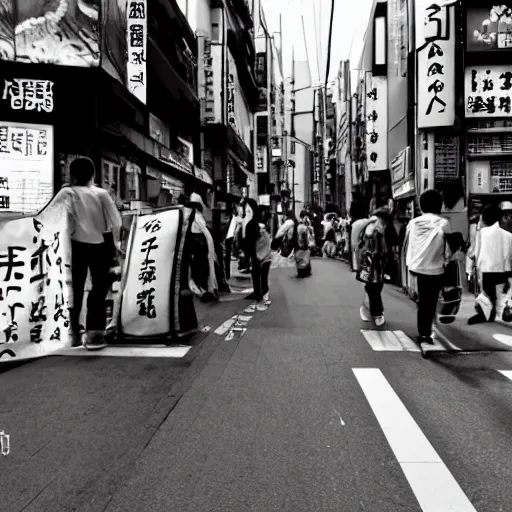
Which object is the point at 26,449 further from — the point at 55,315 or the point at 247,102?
the point at 247,102

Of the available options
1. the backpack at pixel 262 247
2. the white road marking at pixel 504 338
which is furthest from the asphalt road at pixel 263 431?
the backpack at pixel 262 247

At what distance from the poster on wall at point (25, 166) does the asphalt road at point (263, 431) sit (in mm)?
6804

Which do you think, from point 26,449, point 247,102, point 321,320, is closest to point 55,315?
point 26,449

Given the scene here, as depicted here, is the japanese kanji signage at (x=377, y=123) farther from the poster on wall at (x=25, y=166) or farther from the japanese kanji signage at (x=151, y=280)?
the japanese kanji signage at (x=151, y=280)

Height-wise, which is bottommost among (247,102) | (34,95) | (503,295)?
(503,295)

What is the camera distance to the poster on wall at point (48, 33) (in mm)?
11961

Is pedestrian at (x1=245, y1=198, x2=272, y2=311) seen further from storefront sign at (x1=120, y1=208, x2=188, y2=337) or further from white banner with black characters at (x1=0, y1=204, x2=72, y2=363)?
white banner with black characters at (x1=0, y1=204, x2=72, y2=363)

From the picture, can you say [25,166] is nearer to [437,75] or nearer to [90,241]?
[90,241]

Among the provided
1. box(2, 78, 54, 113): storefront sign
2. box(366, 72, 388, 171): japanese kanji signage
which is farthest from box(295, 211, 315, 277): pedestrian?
box(366, 72, 388, 171): japanese kanji signage

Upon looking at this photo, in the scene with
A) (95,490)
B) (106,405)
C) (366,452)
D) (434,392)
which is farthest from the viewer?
(434,392)

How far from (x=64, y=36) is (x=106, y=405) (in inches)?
387

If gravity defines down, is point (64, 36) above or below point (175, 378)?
above

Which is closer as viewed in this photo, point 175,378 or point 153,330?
point 175,378

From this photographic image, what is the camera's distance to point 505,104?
15898 millimetres
